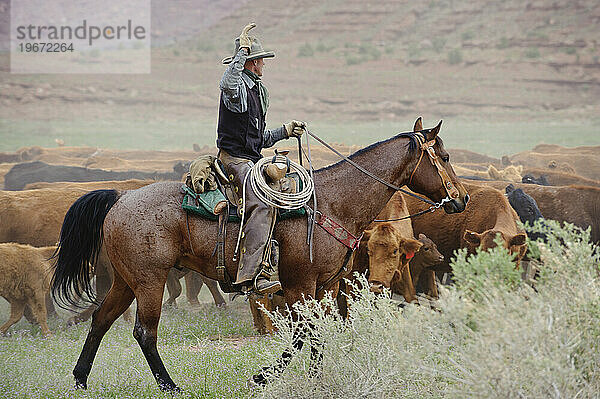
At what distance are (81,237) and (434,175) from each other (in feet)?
9.94

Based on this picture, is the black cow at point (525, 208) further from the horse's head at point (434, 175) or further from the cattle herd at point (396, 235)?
the horse's head at point (434, 175)

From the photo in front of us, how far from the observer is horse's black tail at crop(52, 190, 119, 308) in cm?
561

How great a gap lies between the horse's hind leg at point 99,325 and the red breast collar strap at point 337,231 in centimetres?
175

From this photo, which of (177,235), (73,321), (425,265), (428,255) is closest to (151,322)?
(177,235)

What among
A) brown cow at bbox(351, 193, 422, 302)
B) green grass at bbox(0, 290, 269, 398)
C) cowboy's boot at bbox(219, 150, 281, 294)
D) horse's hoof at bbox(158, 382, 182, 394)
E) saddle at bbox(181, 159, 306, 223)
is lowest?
green grass at bbox(0, 290, 269, 398)

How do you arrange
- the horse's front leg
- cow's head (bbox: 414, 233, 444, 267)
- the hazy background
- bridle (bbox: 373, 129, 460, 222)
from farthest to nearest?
the hazy background, cow's head (bbox: 414, 233, 444, 267), bridle (bbox: 373, 129, 460, 222), the horse's front leg

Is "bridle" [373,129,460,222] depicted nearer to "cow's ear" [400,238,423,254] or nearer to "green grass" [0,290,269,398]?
"cow's ear" [400,238,423,254]

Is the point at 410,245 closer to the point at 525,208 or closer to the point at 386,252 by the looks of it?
the point at 386,252

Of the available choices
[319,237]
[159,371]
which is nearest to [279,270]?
[319,237]

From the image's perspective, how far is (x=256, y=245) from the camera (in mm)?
4953

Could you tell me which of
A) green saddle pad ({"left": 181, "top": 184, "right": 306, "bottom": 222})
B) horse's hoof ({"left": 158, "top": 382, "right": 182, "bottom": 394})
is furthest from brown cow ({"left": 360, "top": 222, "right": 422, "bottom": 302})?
horse's hoof ({"left": 158, "top": 382, "right": 182, "bottom": 394})

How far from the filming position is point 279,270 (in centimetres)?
526

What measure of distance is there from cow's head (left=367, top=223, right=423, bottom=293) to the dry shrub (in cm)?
166

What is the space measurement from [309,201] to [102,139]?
18.7 metres
